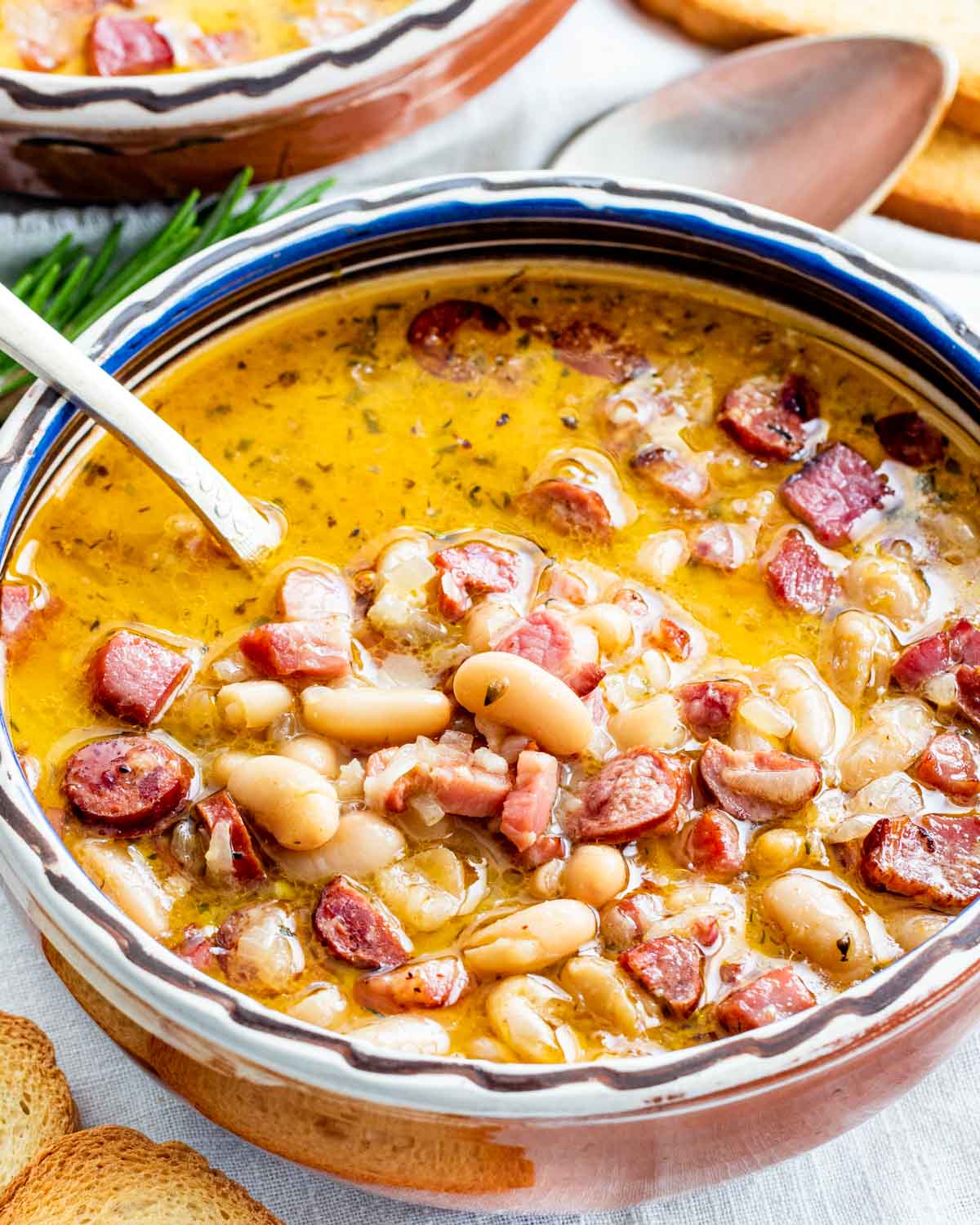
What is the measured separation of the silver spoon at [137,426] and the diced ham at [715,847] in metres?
0.74

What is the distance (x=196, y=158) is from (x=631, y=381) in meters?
0.95

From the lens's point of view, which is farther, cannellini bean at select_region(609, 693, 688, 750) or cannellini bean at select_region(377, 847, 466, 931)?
cannellini bean at select_region(609, 693, 688, 750)

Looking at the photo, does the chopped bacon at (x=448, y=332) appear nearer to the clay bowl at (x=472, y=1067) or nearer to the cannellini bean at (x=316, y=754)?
the clay bowl at (x=472, y=1067)

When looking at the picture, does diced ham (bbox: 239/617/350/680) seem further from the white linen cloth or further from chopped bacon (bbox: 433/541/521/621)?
the white linen cloth

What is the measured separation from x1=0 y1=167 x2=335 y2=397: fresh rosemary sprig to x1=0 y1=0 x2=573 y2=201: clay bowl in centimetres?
7

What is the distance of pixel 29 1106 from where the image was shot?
206cm

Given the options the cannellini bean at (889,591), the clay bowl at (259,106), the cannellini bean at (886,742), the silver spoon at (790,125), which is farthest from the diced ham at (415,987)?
the silver spoon at (790,125)

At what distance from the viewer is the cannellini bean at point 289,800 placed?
1846mm

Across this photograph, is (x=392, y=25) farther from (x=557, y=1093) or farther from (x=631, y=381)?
(x=557, y=1093)

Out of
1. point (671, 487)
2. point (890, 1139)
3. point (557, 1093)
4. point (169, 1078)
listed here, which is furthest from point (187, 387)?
point (890, 1139)

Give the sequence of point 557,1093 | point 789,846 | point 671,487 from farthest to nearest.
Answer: point 671,487 < point 789,846 < point 557,1093

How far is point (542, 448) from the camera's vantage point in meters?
2.30

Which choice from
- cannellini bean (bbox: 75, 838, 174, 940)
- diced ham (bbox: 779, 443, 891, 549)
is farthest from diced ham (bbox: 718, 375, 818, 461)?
cannellini bean (bbox: 75, 838, 174, 940)

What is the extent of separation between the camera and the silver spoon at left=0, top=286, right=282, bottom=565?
196cm
